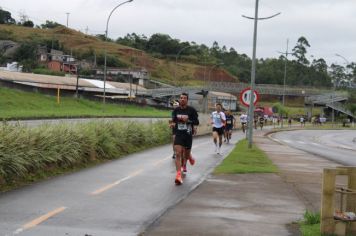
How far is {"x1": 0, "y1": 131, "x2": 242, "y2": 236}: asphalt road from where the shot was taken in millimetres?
7848

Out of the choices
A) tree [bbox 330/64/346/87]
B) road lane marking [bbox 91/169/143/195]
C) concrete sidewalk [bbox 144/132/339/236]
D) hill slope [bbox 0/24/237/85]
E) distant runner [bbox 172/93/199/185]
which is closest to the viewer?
concrete sidewalk [bbox 144/132/339/236]

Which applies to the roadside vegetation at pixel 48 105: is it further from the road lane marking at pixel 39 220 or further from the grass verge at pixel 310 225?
the grass verge at pixel 310 225

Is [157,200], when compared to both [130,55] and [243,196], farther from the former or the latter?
[130,55]

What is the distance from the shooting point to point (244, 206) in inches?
390

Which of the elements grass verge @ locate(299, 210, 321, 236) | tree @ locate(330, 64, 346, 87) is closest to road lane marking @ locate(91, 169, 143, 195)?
grass verge @ locate(299, 210, 321, 236)

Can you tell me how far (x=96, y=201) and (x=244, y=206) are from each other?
241 cm

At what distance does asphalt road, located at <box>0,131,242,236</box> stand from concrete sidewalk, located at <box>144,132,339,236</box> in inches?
13.2

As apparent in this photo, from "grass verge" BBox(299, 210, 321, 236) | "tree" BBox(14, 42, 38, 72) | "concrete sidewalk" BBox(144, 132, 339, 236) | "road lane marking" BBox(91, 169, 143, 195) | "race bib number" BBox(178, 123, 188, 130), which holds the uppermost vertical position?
"tree" BBox(14, 42, 38, 72)

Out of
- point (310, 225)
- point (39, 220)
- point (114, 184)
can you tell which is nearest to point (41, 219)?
point (39, 220)

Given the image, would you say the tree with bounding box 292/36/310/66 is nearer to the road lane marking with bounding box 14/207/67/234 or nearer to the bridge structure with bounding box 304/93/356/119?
the bridge structure with bounding box 304/93/356/119

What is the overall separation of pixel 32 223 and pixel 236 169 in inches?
327

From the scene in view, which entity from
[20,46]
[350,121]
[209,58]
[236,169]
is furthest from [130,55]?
[236,169]

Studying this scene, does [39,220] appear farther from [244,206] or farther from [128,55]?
[128,55]

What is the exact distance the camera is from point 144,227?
802 centimetres
